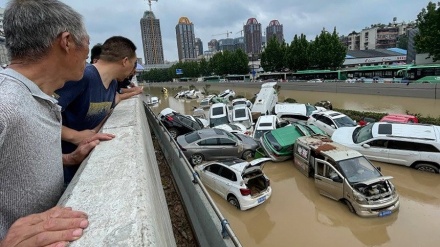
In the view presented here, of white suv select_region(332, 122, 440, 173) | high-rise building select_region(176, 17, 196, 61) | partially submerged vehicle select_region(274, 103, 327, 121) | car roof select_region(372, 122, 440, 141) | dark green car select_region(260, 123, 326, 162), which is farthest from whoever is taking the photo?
high-rise building select_region(176, 17, 196, 61)

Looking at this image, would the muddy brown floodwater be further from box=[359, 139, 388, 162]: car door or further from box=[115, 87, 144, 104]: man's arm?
box=[115, 87, 144, 104]: man's arm

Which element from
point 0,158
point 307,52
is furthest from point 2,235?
point 307,52

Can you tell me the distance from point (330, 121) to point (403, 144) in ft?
13.9

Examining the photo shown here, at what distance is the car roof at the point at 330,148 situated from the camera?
7.79 meters

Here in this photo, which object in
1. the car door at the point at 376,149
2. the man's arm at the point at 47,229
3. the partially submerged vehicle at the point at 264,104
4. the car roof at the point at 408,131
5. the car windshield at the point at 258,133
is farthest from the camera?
the partially submerged vehicle at the point at 264,104

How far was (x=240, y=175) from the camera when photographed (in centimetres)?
742

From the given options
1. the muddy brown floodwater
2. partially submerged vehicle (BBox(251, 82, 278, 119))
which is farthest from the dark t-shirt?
partially submerged vehicle (BBox(251, 82, 278, 119))

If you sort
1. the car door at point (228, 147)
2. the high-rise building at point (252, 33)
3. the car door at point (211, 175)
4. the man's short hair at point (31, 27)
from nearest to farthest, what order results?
the man's short hair at point (31, 27) < the car door at point (211, 175) < the car door at point (228, 147) < the high-rise building at point (252, 33)

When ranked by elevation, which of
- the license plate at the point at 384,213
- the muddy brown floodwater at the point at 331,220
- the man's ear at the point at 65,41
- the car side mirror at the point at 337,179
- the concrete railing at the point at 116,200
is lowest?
the muddy brown floodwater at the point at 331,220

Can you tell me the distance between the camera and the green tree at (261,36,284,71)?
5419 centimetres

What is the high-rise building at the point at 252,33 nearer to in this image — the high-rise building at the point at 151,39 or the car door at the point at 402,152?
the high-rise building at the point at 151,39

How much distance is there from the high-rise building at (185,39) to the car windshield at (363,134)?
159131 mm

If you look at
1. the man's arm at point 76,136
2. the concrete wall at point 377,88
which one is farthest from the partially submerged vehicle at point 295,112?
the concrete wall at point 377,88

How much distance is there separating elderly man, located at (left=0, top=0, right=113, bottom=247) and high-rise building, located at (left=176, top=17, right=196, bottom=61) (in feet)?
548
